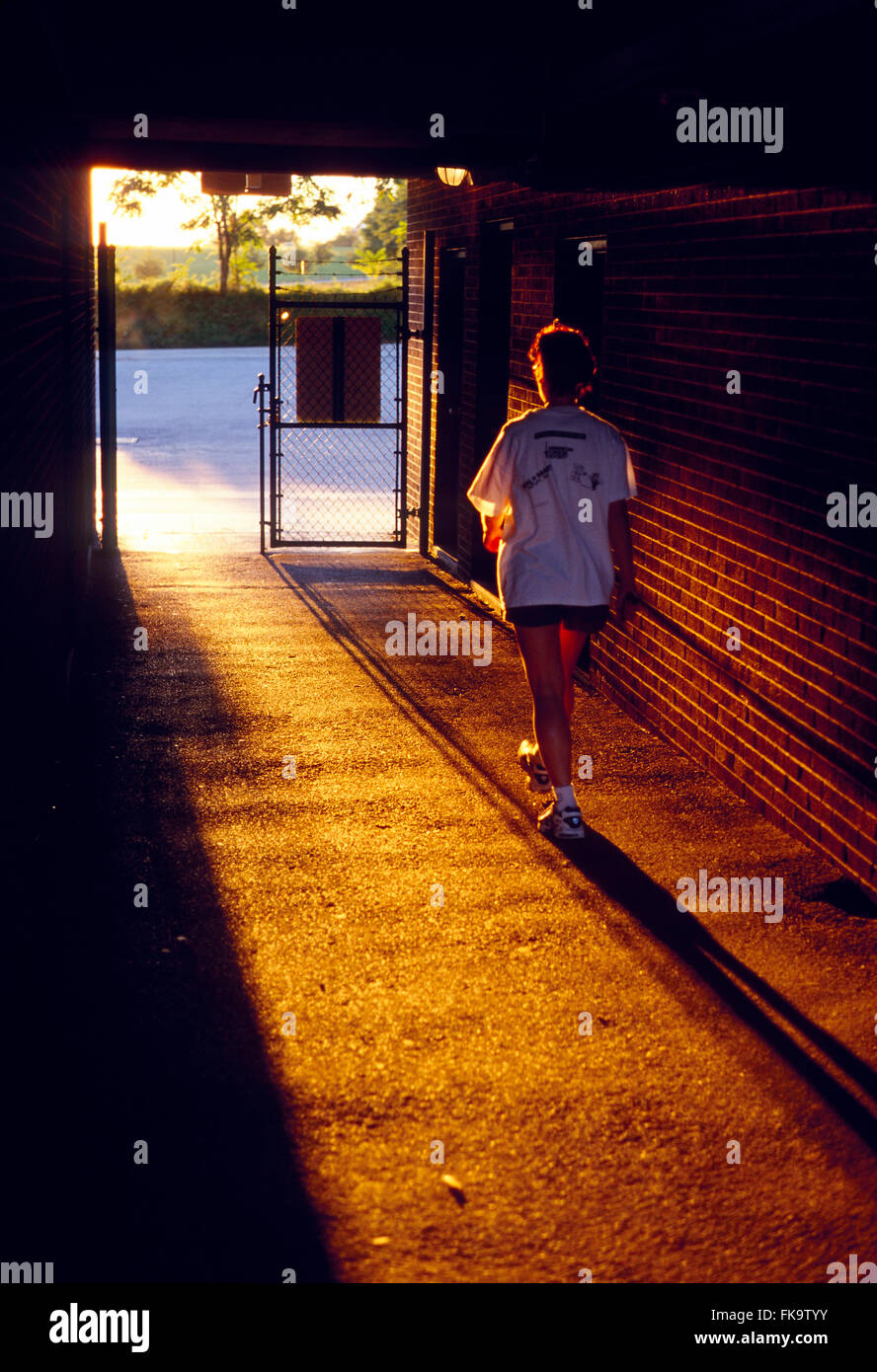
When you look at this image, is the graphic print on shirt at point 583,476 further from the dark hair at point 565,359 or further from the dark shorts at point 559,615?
the dark shorts at point 559,615

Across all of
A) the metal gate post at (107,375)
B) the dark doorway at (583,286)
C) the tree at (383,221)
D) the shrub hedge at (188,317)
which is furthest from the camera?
the tree at (383,221)

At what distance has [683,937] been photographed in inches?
199

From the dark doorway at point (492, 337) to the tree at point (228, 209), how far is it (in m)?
41.0

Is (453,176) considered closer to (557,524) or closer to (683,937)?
(557,524)

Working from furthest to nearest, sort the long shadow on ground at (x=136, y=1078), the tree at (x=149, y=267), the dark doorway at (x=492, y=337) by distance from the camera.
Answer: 1. the tree at (x=149, y=267)
2. the dark doorway at (x=492, y=337)
3. the long shadow on ground at (x=136, y=1078)

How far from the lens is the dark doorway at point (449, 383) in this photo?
43.1 ft

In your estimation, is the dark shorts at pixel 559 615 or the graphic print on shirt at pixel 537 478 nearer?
the graphic print on shirt at pixel 537 478

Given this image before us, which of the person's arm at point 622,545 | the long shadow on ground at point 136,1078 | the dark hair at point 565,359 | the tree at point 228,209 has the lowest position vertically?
the long shadow on ground at point 136,1078

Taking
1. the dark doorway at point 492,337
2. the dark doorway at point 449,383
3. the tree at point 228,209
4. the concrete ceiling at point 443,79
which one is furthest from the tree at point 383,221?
the concrete ceiling at point 443,79

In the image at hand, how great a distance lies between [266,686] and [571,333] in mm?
3243

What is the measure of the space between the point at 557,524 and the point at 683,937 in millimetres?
1769

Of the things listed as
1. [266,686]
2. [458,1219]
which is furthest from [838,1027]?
[266,686]

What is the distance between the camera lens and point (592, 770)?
7023 millimetres

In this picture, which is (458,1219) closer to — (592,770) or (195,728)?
(592,770)
